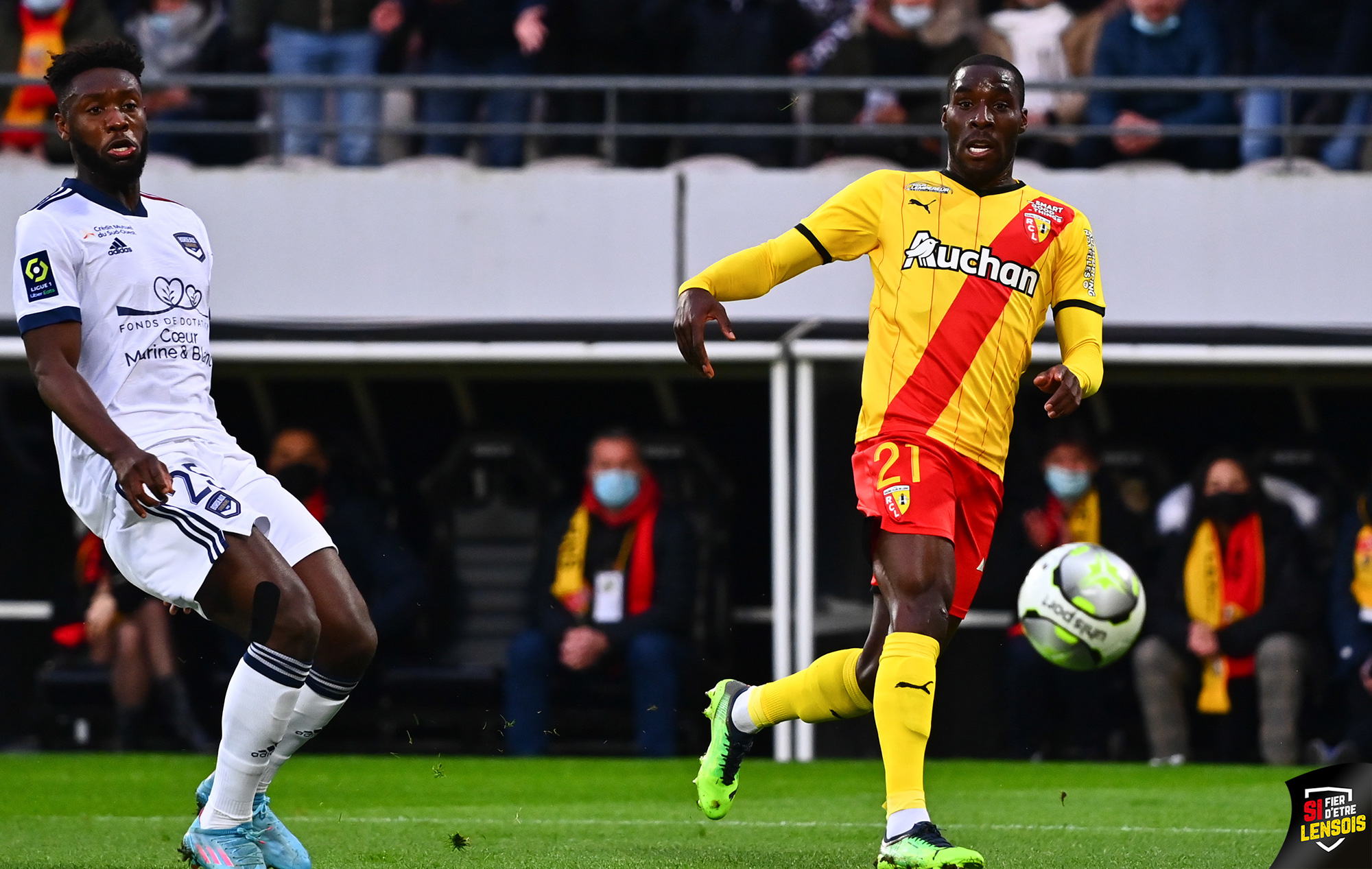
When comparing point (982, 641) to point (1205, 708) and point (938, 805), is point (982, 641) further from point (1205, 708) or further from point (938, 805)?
point (938, 805)

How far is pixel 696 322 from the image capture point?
532cm

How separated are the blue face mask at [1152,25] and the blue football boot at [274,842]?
8.44 m

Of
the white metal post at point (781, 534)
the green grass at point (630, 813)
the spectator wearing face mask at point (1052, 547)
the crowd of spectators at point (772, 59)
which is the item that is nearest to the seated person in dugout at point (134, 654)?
the green grass at point (630, 813)

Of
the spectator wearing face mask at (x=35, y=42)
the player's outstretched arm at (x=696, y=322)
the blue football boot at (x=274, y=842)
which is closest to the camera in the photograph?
the blue football boot at (x=274, y=842)

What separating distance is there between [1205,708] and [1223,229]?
9.46 ft

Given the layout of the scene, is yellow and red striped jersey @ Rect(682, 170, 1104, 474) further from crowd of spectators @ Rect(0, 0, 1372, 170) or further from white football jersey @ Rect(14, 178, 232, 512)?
crowd of spectators @ Rect(0, 0, 1372, 170)

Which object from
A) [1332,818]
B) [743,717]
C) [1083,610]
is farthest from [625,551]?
[1332,818]

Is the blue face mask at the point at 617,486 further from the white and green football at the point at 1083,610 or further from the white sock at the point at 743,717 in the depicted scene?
the white sock at the point at 743,717

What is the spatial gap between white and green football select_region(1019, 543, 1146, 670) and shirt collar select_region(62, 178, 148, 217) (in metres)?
3.71

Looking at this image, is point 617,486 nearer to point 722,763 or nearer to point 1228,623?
point 1228,623

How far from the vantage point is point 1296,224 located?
11828mm

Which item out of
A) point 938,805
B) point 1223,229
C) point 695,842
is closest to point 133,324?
point 695,842

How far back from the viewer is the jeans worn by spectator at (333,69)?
12305 millimetres

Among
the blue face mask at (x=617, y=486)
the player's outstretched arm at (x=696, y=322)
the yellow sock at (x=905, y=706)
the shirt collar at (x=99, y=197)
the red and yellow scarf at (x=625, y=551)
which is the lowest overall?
the red and yellow scarf at (x=625, y=551)
